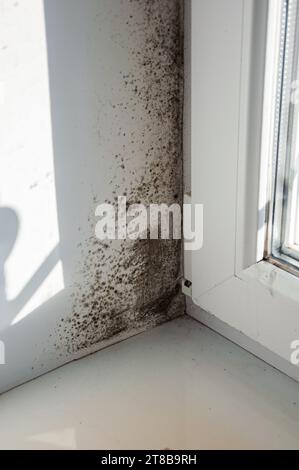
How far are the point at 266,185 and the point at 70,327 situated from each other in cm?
34

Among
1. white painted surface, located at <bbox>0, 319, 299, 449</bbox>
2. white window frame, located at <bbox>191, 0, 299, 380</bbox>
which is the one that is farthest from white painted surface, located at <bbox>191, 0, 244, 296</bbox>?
white painted surface, located at <bbox>0, 319, 299, 449</bbox>

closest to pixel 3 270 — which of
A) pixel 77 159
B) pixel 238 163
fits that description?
pixel 77 159

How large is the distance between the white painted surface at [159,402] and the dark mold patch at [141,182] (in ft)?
0.18

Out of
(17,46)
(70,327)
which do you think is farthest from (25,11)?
(70,327)

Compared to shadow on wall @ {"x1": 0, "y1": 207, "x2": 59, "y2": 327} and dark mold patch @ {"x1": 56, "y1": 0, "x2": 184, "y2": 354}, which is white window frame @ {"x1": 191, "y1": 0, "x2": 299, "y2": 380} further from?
shadow on wall @ {"x1": 0, "y1": 207, "x2": 59, "y2": 327}

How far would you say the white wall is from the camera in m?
0.73

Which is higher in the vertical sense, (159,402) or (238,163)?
(238,163)

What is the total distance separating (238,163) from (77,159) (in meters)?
0.21

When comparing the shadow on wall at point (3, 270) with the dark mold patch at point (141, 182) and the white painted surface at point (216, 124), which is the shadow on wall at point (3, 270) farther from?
the white painted surface at point (216, 124)

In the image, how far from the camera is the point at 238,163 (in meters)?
0.78

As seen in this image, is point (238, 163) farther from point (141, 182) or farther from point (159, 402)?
point (159, 402)

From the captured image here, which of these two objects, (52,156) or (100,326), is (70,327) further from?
(52,156)

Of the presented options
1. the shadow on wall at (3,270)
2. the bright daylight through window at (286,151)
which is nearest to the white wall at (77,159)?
the shadow on wall at (3,270)

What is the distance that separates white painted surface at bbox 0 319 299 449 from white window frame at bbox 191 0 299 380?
63mm
